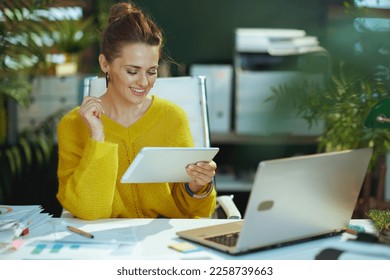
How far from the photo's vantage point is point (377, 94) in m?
2.06

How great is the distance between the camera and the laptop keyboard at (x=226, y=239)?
111 centimetres

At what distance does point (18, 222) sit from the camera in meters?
1.19

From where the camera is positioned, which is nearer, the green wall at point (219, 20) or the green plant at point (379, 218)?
the green plant at point (379, 218)

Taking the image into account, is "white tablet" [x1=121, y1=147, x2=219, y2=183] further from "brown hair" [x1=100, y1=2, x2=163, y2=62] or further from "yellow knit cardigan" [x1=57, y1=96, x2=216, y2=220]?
"brown hair" [x1=100, y1=2, x2=163, y2=62]

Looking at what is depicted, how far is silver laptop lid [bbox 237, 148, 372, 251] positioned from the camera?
1.00 meters

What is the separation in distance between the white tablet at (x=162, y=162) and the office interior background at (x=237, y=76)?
53 cm

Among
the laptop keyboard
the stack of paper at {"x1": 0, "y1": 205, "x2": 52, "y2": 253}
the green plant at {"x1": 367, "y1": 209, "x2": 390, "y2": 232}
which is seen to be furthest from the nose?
the green plant at {"x1": 367, "y1": 209, "x2": 390, "y2": 232}

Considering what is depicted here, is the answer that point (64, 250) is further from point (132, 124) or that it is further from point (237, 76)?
point (237, 76)

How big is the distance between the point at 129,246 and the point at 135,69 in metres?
0.60

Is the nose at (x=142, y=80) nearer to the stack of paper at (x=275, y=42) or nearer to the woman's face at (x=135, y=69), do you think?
the woman's face at (x=135, y=69)

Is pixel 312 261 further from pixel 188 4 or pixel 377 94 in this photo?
pixel 188 4

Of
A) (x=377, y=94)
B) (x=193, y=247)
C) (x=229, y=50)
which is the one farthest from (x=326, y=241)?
(x=229, y=50)

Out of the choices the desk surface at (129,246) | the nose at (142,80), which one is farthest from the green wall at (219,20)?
the desk surface at (129,246)

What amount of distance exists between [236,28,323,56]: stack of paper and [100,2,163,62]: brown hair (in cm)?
213
